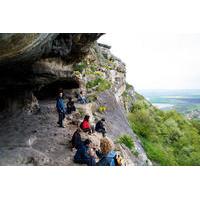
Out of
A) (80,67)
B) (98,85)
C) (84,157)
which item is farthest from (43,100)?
(84,157)

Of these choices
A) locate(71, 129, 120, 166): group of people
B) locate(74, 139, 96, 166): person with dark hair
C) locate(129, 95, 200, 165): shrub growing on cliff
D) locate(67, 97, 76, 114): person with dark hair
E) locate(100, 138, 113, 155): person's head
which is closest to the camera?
locate(71, 129, 120, 166): group of people

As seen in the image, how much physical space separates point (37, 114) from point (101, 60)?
2274cm

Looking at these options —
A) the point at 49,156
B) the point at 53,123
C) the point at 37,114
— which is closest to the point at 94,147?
the point at 49,156

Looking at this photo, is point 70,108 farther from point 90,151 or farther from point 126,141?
point 90,151

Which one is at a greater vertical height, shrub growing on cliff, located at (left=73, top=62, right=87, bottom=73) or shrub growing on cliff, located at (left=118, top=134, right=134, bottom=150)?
shrub growing on cliff, located at (left=73, top=62, right=87, bottom=73)

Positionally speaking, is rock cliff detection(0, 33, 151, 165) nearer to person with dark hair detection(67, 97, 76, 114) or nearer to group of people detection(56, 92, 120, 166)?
person with dark hair detection(67, 97, 76, 114)

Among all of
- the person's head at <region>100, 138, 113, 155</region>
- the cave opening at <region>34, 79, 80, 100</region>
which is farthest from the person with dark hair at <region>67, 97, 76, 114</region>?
the person's head at <region>100, 138, 113, 155</region>

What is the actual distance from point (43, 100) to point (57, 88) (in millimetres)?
2480

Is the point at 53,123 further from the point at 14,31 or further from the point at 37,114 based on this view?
the point at 14,31

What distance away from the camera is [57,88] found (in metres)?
31.6

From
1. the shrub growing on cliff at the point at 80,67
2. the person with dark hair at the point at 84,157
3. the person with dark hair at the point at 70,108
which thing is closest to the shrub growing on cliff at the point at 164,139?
the shrub growing on cliff at the point at 80,67

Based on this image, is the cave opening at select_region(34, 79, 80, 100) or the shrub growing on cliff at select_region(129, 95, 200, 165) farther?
the shrub growing on cliff at select_region(129, 95, 200, 165)

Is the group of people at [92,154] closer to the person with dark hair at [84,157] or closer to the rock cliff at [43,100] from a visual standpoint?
the person with dark hair at [84,157]

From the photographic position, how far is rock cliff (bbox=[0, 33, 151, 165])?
17006 mm
